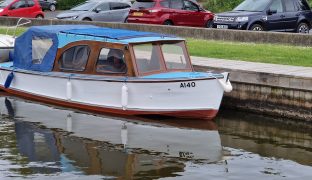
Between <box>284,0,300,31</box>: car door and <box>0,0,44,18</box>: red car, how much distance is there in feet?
55.3

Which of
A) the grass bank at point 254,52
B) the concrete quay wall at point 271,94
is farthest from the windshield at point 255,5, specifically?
the concrete quay wall at point 271,94

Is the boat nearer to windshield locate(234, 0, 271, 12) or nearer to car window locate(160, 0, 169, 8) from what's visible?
windshield locate(234, 0, 271, 12)

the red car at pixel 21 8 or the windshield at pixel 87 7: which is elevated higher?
the windshield at pixel 87 7

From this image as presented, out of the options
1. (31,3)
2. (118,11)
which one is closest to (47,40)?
(118,11)

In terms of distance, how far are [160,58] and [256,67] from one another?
2.47 metres

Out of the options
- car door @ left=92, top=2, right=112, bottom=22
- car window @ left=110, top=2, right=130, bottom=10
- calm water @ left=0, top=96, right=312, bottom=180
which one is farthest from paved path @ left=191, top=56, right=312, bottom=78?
car window @ left=110, top=2, right=130, bottom=10

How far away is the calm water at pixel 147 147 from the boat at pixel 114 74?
369 mm

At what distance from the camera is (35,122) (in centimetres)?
1658

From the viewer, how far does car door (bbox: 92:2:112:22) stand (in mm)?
33938

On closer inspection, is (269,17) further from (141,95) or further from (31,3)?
(31,3)

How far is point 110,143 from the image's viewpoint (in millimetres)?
14828

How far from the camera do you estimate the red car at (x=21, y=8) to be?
129 feet

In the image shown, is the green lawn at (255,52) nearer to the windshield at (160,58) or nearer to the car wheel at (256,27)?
the car wheel at (256,27)

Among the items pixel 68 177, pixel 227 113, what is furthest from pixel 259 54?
pixel 68 177
